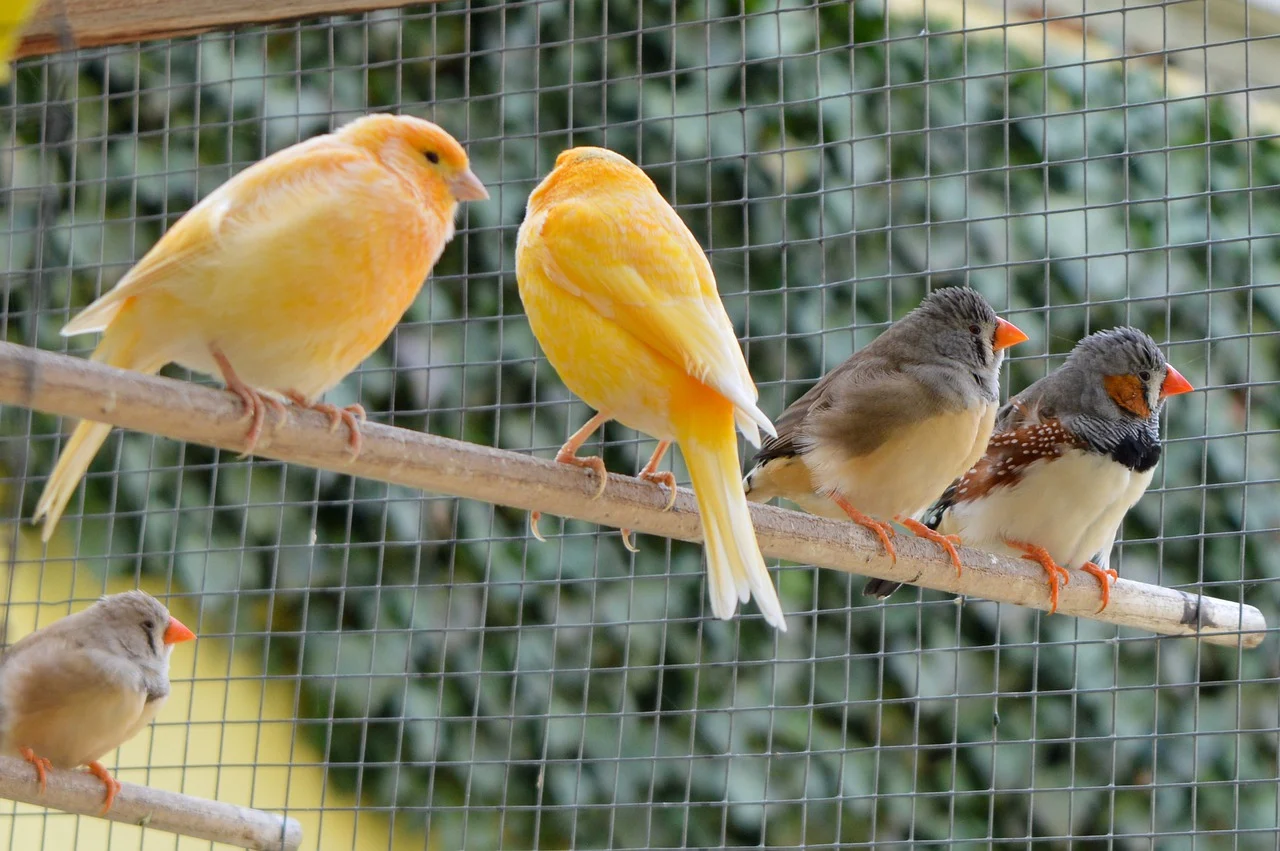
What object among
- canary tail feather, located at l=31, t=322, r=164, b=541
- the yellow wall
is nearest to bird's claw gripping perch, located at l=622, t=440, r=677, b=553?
canary tail feather, located at l=31, t=322, r=164, b=541

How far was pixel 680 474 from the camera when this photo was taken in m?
2.82

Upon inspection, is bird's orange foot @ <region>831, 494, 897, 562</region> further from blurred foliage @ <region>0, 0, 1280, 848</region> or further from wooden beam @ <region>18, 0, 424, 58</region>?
wooden beam @ <region>18, 0, 424, 58</region>

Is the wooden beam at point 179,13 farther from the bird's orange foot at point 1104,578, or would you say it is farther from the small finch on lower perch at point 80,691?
the bird's orange foot at point 1104,578

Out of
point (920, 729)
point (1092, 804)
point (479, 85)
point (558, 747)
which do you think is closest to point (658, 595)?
point (558, 747)

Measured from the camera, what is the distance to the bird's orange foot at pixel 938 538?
206 centimetres

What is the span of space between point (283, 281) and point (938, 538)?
3.57ft

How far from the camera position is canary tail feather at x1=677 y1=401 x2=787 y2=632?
1.55 m

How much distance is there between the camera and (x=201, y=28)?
232cm

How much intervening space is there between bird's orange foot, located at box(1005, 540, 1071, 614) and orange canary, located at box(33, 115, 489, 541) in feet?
3.88

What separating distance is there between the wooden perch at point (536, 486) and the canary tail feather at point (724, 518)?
127 mm

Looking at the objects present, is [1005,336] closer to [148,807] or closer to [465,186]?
[465,186]

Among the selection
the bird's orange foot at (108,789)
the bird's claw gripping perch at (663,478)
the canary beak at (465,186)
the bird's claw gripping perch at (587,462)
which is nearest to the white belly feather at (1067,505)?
the bird's claw gripping perch at (663,478)

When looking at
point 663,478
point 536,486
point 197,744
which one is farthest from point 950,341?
point 197,744

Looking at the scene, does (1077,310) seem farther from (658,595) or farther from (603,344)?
(603,344)
